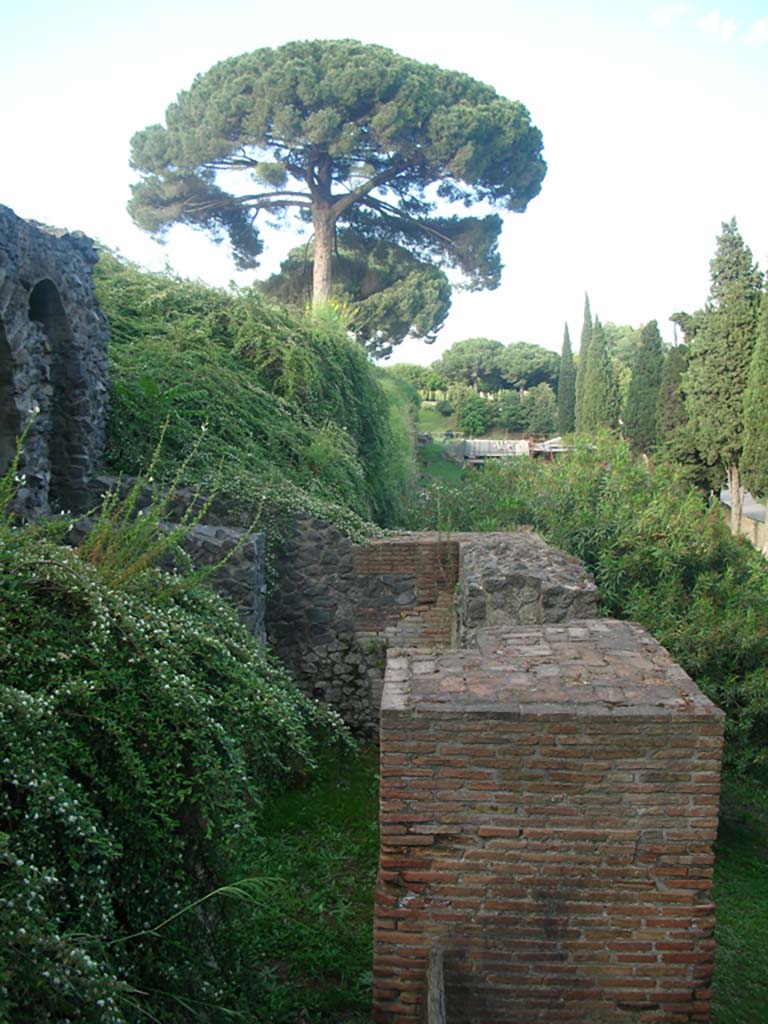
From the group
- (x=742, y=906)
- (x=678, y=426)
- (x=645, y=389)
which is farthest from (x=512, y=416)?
(x=742, y=906)

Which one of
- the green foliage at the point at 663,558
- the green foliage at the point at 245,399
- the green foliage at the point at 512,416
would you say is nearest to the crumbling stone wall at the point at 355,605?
the green foliage at the point at 245,399

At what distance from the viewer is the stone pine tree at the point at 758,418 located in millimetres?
17156

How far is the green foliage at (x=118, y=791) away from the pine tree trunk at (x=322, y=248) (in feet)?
61.1

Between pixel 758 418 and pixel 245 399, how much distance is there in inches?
498

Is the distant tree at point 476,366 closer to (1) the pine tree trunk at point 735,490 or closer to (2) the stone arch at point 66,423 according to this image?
(1) the pine tree trunk at point 735,490

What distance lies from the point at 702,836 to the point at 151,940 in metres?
1.70

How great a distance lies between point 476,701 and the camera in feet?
8.92

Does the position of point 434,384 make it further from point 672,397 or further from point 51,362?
point 51,362

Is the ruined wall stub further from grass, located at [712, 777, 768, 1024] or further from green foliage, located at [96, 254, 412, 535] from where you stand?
grass, located at [712, 777, 768, 1024]

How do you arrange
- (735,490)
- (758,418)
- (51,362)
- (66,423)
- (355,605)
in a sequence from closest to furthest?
1. (51,362)
2. (66,423)
3. (355,605)
4. (758,418)
5. (735,490)

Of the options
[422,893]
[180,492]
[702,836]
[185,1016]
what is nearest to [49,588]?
[185,1016]

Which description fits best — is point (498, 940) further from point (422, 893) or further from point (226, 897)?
point (226, 897)

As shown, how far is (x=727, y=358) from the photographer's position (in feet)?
63.2

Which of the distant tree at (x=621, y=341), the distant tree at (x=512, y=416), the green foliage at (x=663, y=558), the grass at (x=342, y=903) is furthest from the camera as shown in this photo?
the distant tree at (x=621, y=341)
